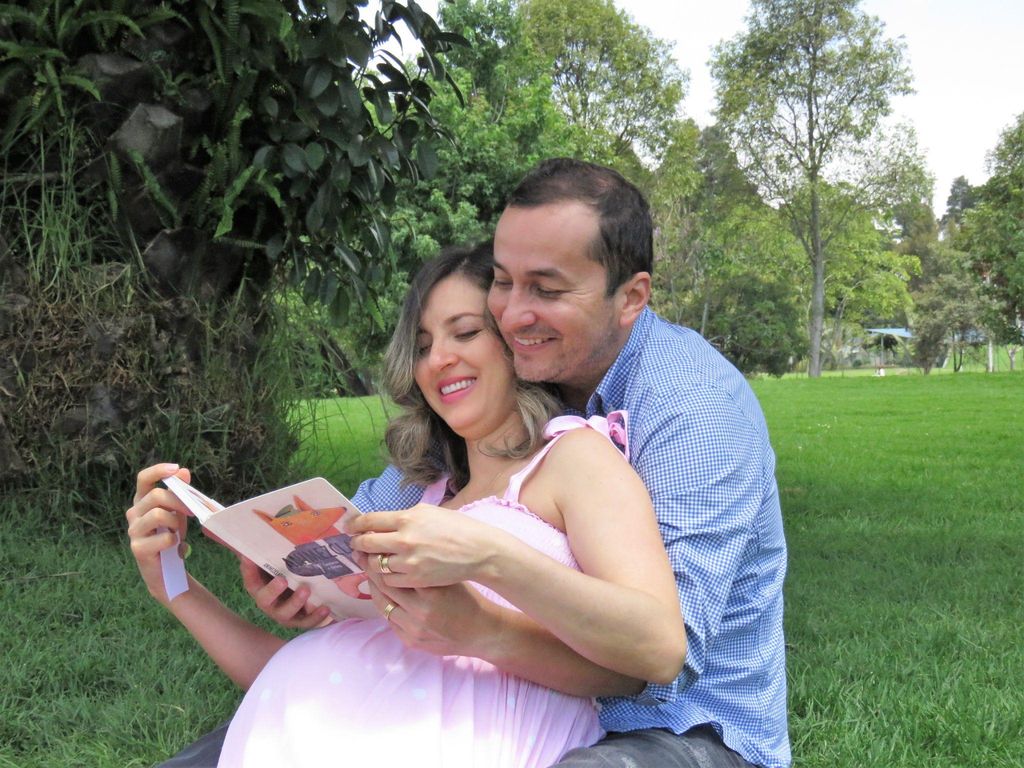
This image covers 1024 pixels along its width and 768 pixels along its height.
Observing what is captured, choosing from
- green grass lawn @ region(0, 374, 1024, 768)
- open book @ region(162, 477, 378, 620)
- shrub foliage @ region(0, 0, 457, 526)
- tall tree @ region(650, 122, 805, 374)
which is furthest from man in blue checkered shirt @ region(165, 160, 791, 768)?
tall tree @ region(650, 122, 805, 374)

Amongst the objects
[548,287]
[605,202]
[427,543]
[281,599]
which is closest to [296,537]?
[427,543]

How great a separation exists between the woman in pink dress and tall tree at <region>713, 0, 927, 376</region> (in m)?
31.6

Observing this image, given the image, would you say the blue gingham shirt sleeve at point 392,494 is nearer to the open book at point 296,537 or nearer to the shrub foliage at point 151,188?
the open book at point 296,537

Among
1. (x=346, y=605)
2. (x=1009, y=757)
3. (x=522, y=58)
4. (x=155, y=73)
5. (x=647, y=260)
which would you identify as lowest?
(x=1009, y=757)

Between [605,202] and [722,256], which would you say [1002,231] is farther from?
[605,202]

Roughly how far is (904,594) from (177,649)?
296cm

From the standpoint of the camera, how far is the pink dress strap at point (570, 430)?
6.82 ft

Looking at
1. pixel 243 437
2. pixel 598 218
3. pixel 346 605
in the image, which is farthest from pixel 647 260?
pixel 243 437

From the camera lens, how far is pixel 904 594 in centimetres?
452

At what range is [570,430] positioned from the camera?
2121 millimetres

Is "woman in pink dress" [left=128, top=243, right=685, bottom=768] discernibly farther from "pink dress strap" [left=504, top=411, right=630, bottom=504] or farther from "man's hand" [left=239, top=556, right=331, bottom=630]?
"man's hand" [left=239, top=556, right=331, bottom=630]

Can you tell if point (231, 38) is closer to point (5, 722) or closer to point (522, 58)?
point (5, 722)

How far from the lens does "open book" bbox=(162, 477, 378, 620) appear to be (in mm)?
1708

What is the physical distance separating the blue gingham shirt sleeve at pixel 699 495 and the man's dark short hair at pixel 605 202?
1.28ft
